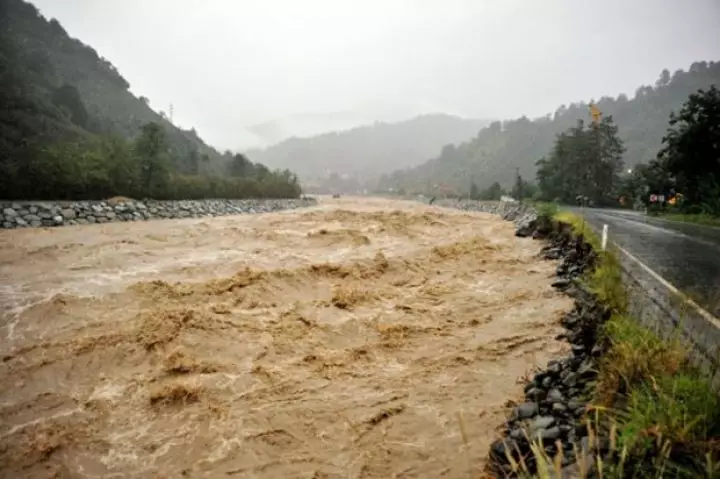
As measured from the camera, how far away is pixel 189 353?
609 cm

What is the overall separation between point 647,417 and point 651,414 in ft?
0.44

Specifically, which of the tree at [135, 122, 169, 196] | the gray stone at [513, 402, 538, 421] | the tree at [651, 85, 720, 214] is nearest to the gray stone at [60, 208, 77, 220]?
the tree at [135, 122, 169, 196]

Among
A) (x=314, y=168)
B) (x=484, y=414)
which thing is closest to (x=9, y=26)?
(x=484, y=414)

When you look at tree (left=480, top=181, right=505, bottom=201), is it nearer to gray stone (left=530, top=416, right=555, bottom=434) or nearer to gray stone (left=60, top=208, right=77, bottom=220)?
gray stone (left=60, top=208, right=77, bottom=220)

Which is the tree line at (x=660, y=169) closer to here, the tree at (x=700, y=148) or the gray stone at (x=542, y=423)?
the tree at (x=700, y=148)

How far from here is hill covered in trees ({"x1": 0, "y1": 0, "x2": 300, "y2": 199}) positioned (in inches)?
874

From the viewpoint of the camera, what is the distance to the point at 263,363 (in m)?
5.83

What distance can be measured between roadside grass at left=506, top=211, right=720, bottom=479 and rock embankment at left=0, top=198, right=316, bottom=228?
20.7m

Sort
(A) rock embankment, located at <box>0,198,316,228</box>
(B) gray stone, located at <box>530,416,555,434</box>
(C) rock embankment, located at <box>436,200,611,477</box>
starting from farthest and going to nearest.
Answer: (A) rock embankment, located at <box>0,198,316,228</box> < (B) gray stone, located at <box>530,416,555,434</box> < (C) rock embankment, located at <box>436,200,611,477</box>

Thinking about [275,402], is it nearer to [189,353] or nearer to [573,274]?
[189,353]

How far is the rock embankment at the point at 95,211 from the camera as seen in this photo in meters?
17.2

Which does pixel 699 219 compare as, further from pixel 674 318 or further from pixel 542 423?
pixel 542 423

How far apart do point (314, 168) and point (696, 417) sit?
189m

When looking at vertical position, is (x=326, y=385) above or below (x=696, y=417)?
below
